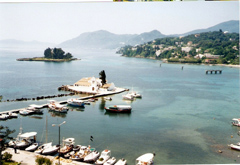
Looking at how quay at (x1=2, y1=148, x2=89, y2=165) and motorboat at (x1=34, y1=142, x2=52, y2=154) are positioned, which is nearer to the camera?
quay at (x1=2, y1=148, x2=89, y2=165)

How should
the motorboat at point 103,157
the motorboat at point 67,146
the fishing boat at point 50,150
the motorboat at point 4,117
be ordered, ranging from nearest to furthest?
1. the motorboat at point 103,157
2. the fishing boat at point 50,150
3. the motorboat at point 67,146
4. the motorboat at point 4,117

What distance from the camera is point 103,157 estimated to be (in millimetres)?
8094

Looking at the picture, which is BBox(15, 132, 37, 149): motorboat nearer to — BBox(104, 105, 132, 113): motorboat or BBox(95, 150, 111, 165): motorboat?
BBox(95, 150, 111, 165): motorboat

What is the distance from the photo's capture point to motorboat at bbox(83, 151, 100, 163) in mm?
8022

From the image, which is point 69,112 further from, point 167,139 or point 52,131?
point 167,139

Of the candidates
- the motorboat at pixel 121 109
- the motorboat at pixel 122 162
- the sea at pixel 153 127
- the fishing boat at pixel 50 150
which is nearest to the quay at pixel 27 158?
the fishing boat at pixel 50 150

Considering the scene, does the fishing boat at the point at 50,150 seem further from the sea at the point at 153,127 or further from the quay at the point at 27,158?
the sea at the point at 153,127

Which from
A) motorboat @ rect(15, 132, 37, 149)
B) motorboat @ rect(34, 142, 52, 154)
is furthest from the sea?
motorboat @ rect(34, 142, 52, 154)

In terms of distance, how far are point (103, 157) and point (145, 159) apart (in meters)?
1.41

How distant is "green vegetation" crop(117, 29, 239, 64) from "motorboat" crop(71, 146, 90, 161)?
4821 centimetres

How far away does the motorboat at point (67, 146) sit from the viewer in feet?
27.9

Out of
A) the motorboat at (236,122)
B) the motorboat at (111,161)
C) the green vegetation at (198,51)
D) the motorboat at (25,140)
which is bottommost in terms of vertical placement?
the motorboat at (111,161)

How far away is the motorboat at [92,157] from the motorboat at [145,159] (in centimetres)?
141

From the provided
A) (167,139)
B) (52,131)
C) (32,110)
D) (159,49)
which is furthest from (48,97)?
(159,49)
